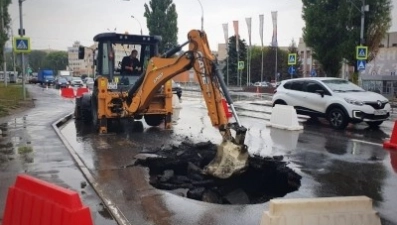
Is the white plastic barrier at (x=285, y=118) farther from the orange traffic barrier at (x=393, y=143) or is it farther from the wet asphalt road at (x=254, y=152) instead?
the orange traffic barrier at (x=393, y=143)

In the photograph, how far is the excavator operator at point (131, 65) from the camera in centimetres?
1370

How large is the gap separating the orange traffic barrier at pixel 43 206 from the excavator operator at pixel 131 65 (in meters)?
9.71

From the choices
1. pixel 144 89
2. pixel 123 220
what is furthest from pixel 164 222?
pixel 144 89

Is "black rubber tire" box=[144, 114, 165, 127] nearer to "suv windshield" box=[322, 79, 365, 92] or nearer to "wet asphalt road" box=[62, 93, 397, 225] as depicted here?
"wet asphalt road" box=[62, 93, 397, 225]


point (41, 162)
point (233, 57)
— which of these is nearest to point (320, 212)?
point (41, 162)

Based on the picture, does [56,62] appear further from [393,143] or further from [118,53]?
[393,143]

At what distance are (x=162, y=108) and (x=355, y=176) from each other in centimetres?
739

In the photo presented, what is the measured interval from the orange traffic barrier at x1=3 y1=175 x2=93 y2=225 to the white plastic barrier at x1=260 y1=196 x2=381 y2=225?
165 cm

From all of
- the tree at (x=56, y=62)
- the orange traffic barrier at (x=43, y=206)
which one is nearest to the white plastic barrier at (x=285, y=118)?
the orange traffic barrier at (x=43, y=206)

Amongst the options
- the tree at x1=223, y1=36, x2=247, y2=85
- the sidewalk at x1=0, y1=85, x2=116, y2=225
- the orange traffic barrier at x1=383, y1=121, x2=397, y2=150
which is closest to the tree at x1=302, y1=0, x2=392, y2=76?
the orange traffic barrier at x1=383, y1=121, x2=397, y2=150

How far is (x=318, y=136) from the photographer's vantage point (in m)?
12.7

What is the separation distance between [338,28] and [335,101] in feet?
62.8

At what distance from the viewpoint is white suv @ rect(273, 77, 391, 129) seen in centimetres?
1378

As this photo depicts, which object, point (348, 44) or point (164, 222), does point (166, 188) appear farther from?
point (348, 44)
